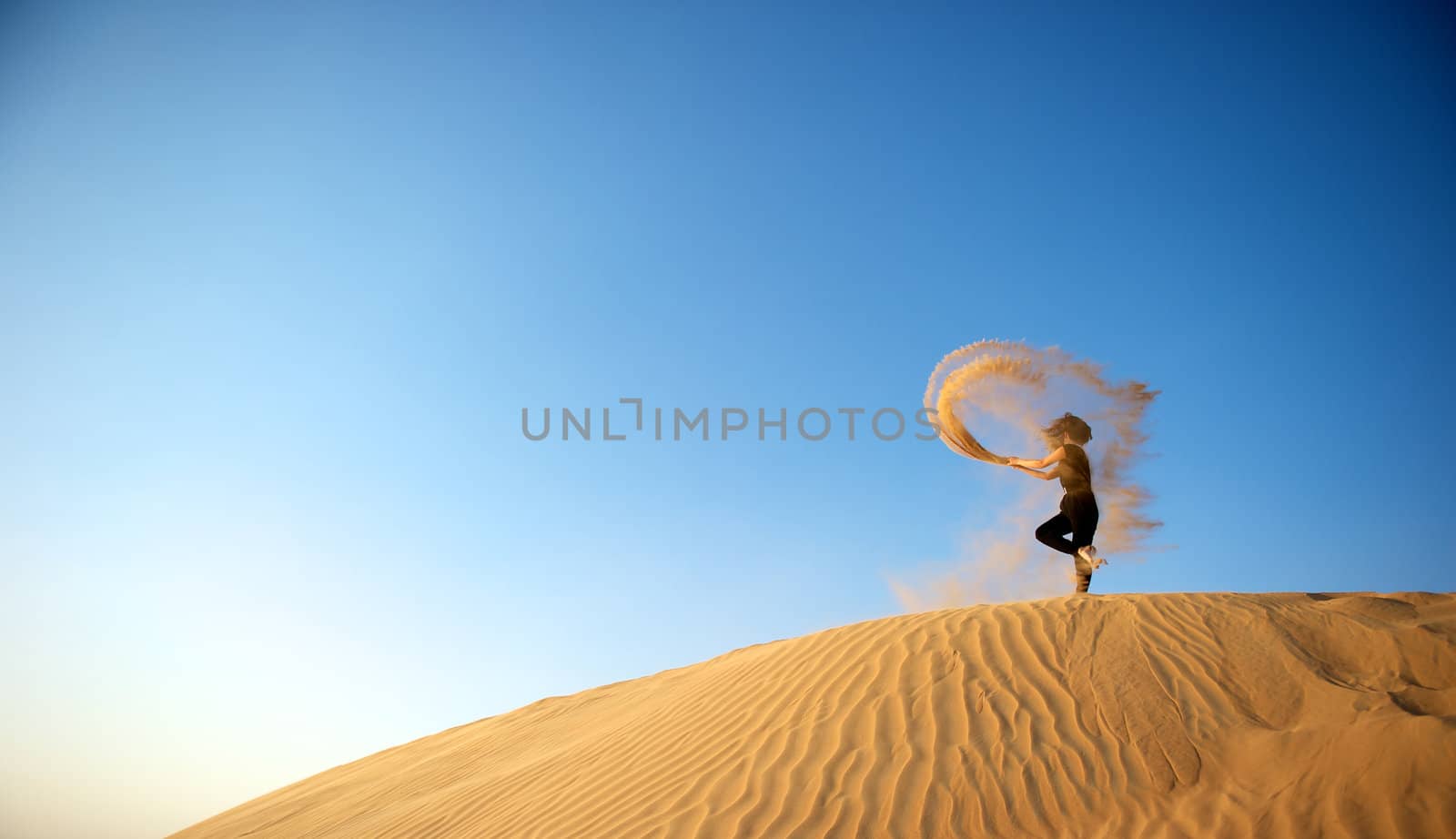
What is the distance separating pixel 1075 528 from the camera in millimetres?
8953

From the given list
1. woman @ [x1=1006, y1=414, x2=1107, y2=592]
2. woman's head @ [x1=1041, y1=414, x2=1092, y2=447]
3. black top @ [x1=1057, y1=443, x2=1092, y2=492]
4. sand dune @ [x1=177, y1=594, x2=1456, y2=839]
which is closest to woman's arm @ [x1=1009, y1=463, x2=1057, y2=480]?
woman @ [x1=1006, y1=414, x2=1107, y2=592]

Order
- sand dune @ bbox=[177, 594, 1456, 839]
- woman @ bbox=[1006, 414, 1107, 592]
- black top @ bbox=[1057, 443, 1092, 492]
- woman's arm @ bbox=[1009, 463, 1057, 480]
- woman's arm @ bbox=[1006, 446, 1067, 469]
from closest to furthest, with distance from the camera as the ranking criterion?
sand dune @ bbox=[177, 594, 1456, 839], woman @ bbox=[1006, 414, 1107, 592], black top @ bbox=[1057, 443, 1092, 492], woman's arm @ bbox=[1006, 446, 1067, 469], woman's arm @ bbox=[1009, 463, 1057, 480]

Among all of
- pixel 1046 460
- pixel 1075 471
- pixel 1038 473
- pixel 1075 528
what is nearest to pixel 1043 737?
pixel 1075 528

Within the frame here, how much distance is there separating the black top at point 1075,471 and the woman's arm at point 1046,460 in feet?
0.15

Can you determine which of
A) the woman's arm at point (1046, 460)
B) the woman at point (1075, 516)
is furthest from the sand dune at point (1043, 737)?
the woman's arm at point (1046, 460)

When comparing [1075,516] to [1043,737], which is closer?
[1043,737]

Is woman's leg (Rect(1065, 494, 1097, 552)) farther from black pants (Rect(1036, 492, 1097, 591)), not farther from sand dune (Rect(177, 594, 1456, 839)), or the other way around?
sand dune (Rect(177, 594, 1456, 839))

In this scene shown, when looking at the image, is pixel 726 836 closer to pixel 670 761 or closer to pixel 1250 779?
pixel 670 761

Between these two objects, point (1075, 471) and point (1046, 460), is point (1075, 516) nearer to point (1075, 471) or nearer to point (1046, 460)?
point (1075, 471)

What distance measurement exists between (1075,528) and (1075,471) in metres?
0.67

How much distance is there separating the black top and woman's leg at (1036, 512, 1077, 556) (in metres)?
0.36

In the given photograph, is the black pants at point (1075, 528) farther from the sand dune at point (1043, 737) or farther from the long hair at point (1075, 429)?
the sand dune at point (1043, 737)

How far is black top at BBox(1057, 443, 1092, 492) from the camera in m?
9.08

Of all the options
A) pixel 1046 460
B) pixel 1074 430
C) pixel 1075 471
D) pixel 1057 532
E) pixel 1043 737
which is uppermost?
pixel 1074 430
